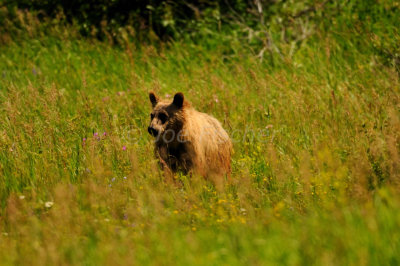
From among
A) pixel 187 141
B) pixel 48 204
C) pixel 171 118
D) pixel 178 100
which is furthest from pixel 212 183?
pixel 48 204

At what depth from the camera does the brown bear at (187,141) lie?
5.07 m

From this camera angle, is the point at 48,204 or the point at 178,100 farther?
the point at 178,100

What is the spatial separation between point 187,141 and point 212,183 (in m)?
0.59

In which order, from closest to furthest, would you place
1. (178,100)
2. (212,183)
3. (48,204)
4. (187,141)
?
(48,204), (212,183), (187,141), (178,100)

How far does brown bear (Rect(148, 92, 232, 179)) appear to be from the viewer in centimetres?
507

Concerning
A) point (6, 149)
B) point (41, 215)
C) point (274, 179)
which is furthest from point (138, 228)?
point (6, 149)

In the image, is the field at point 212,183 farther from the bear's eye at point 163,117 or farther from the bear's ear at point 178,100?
the bear's ear at point 178,100

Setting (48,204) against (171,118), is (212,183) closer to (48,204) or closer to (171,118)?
(171,118)

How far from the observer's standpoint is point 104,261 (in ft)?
9.98

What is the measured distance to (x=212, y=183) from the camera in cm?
476

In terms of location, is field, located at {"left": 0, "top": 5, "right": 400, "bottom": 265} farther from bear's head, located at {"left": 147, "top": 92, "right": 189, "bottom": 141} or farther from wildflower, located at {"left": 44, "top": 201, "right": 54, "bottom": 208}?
bear's head, located at {"left": 147, "top": 92, "right": 189, "bottom": 141}

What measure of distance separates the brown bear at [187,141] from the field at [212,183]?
0.67 feet

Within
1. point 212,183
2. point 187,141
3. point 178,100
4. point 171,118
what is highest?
point 178,100

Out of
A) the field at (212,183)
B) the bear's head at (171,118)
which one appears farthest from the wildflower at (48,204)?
the bear's head at (171,118)
